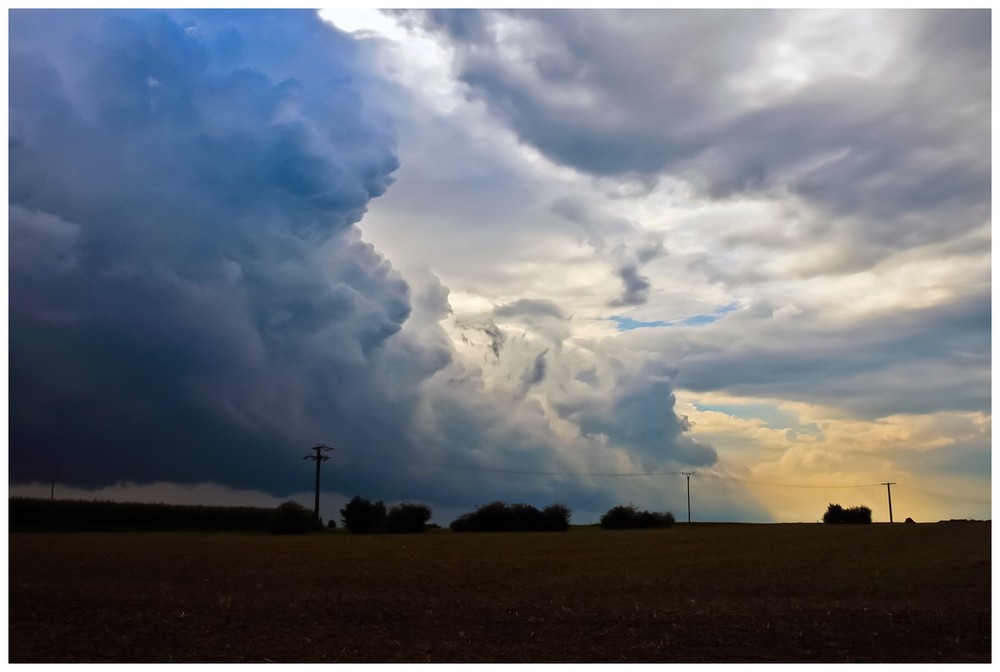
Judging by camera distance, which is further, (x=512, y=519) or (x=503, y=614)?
(x=512, y=519)

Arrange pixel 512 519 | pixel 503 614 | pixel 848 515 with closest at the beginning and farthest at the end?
pixel 503 614, pixel 512 519, pixel 848 515

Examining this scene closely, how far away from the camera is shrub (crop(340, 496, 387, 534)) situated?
128m

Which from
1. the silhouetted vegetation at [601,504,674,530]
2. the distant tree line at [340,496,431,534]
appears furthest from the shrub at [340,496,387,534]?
the silhouetted vegetation at [601,504,674,530]

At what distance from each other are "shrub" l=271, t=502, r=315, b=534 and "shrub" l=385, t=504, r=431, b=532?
1367cm

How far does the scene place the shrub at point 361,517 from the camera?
128 metres

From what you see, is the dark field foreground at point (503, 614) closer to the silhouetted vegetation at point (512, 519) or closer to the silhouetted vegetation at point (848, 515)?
the silhouetted vegetation at point (512, 519)

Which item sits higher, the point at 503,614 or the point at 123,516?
the point at 123,516

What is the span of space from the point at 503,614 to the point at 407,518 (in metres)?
110

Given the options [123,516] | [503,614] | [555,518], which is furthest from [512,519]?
[503,614]

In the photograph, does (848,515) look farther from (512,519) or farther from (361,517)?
(361,517)

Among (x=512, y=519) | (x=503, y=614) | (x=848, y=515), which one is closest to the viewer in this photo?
(x=503, y=614)

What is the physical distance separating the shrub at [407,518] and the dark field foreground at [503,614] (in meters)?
91.7

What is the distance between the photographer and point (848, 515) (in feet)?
535

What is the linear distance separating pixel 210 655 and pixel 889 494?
16767cm
